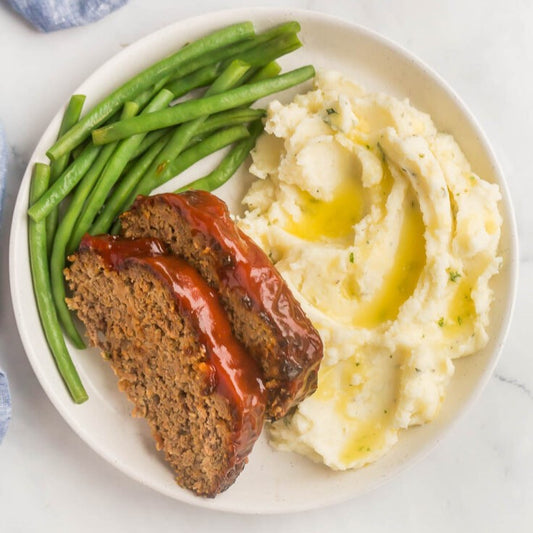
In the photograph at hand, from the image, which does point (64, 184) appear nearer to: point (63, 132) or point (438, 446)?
point (63, 132)

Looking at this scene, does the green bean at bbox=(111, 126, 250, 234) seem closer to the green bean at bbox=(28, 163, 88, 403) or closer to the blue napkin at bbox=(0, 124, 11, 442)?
the green bean at bbox=(28, 163, 88, 403)

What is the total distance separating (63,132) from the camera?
16.1ft

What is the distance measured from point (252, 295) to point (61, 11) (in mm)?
2309

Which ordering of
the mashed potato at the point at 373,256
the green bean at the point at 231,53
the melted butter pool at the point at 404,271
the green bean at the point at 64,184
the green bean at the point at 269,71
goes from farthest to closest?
the green bean at the point at 269,71 → the green bean at the point at 231,53 → the melted butter pool at the point at 404,271 → the mashed potato at the point at 373,256 → the green bean at the point at 64,184

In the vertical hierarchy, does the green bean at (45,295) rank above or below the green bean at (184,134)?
below

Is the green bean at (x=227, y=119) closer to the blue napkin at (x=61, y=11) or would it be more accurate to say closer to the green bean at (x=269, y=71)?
the green bean at (x=269, y=71)

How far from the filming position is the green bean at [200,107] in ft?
15.8

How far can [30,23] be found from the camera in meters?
5.25

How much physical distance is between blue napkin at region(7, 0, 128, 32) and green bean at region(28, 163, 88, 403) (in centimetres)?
102

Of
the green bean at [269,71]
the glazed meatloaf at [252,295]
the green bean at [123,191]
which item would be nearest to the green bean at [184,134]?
the green bean at [123,191]

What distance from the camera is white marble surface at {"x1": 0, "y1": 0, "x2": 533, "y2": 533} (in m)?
5.25

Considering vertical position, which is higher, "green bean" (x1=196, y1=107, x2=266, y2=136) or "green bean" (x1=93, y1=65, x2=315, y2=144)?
"green bean" (x1=93, y1=65, x2=315, y2=144)

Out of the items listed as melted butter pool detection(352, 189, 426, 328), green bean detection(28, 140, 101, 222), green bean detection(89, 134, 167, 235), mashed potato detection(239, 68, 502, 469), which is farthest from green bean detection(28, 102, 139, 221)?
melted butter pool detection(352, 189, 426, 328)

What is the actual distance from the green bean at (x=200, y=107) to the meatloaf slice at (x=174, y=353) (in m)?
0.64
